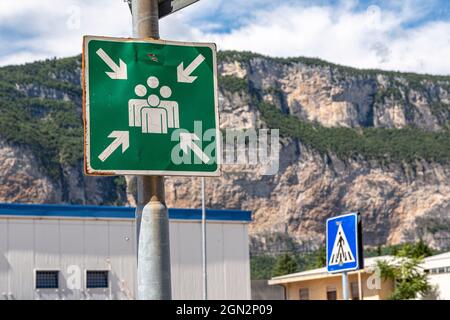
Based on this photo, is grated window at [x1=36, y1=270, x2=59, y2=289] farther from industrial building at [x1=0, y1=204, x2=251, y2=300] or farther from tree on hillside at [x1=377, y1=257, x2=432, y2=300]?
tree on hillside at [x1=377, y1=257, x2=432, y2=300]

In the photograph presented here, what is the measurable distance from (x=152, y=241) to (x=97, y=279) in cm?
3153

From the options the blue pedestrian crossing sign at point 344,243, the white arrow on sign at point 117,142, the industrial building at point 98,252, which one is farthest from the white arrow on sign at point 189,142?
the industrial building at point 98,252

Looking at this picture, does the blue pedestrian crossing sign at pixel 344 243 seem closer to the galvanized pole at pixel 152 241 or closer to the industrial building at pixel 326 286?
the galvanized pole at pixel 152 241

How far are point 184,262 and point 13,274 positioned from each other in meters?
6.95

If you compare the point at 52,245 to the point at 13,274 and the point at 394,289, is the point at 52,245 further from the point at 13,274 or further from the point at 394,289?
the point at 394,289

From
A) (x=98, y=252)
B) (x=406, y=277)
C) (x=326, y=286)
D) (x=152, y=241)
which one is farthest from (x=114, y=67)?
(x=326, y=286)

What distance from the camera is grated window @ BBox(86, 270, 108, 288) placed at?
36500 mm

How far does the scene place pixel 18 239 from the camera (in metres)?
35.1

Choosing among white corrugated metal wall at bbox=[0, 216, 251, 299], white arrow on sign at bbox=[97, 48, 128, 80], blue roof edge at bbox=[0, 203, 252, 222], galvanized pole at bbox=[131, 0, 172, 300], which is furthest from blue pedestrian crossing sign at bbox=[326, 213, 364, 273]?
white corrugated metal wall at bbox=[0, 216, 251, 299]

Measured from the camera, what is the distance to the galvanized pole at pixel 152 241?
18.6 ft

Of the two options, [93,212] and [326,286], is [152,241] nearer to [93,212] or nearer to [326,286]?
[93,212]

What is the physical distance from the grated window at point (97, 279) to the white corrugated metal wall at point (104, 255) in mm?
197

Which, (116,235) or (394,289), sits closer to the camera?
(116,235)
